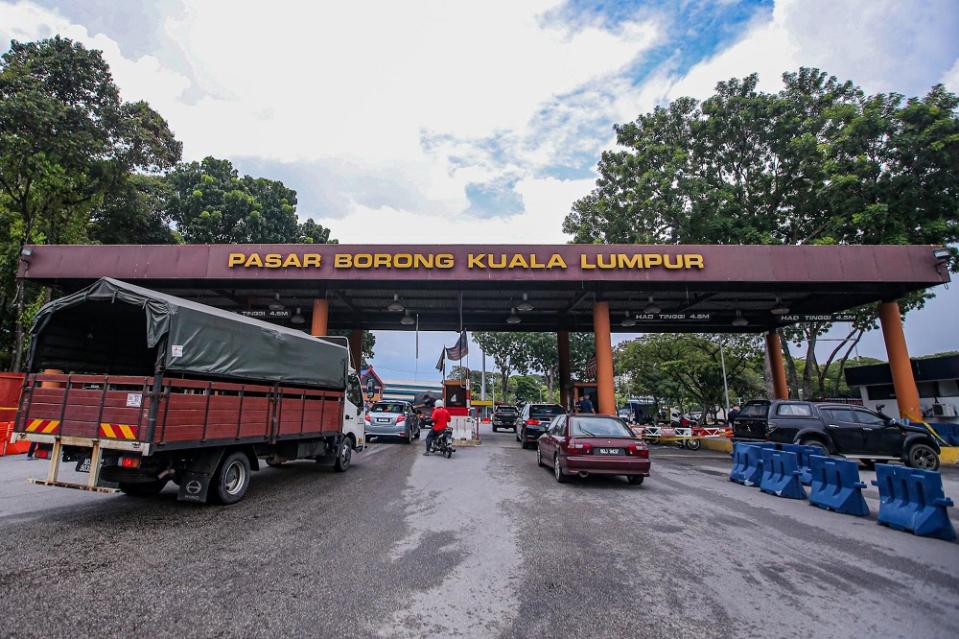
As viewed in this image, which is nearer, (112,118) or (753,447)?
(753,447)

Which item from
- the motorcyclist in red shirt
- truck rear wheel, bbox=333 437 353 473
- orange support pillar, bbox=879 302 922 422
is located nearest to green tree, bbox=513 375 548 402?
orange support pillar, bbox=879 302 922 422

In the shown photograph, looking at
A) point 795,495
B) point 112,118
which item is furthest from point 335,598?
point 112,118

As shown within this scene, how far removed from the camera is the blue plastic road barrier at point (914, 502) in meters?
5.73

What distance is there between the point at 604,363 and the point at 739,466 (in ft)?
22.3

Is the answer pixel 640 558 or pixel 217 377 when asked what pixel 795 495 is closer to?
pixel 640 558

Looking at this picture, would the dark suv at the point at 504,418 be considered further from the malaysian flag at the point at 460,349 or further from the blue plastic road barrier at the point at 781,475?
the blue plastic road barrier at the point at 781,475

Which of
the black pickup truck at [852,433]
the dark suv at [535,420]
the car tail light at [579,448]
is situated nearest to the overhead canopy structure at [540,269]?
the dark suv at [535,420]

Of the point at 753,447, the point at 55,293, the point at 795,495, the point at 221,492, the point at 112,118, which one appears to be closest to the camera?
the point at 221,492

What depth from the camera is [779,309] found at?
59.1ft

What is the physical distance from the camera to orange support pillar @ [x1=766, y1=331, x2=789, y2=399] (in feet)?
70.1

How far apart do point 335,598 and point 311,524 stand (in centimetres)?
249

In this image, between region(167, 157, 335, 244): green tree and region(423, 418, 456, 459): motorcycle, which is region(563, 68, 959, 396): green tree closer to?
region(423, 418, 456, 459): motorcycle

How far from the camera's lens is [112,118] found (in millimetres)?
17219

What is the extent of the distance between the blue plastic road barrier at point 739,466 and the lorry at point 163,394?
9387 mm
